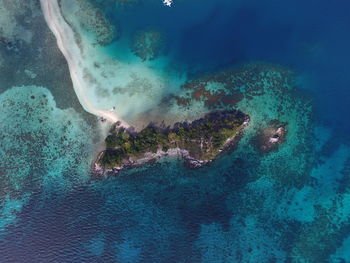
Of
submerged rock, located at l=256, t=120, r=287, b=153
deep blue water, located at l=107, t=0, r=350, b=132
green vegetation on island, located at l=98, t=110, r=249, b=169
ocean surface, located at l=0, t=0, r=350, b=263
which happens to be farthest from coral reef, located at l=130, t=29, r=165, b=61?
submerged rock, located at l=256, t=120, r=287, b=153

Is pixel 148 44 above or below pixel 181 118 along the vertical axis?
above

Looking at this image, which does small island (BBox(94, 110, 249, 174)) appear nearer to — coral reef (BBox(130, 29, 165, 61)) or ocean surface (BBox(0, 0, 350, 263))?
ocean surface (BBox(0, 0, 350, 263))

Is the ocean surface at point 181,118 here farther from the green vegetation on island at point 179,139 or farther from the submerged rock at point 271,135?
the green vegetation on island at point 179,139

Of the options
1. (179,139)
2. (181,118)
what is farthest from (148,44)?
(179,139)

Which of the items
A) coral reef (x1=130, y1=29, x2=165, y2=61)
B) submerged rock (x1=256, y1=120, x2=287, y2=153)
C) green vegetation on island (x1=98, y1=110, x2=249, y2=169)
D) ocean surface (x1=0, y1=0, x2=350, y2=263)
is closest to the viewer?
green vegetation on island (x1=98, y1=110, x2=249, y2=169)

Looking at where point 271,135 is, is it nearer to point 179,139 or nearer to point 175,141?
point 179,139

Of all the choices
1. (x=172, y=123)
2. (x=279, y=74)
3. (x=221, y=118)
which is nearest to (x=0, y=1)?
(x=172, y=123)

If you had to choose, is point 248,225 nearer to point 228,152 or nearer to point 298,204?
point 298,204

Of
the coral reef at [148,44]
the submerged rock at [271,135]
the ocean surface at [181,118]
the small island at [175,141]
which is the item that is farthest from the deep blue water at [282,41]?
Result: the small island at [175,141]
